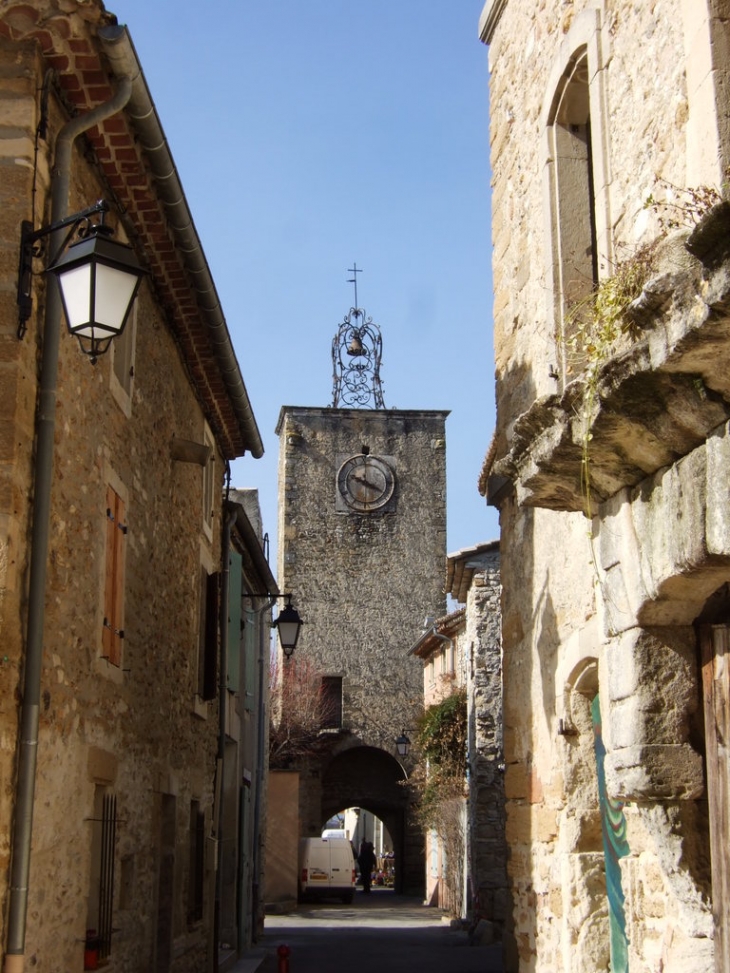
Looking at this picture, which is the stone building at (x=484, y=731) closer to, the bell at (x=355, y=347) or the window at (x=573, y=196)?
the window at (x=573, y=196)

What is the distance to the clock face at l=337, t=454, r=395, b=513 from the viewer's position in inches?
1446

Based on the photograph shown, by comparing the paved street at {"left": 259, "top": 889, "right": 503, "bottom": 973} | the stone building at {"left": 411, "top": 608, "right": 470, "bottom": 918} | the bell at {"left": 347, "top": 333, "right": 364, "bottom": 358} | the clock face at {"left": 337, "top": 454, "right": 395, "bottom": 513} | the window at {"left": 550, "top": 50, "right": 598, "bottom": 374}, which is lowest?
the paved street at {"left": 259, "top": 889, "right": 503, "bottom": 973}

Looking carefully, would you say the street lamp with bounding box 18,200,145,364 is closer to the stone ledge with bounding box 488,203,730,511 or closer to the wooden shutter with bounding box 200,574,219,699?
the stone ledge with bounding box 488,203,730,511

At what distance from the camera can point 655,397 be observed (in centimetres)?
432

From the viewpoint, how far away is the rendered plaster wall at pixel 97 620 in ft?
19.9

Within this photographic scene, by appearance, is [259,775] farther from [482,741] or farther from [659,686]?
[659,686]

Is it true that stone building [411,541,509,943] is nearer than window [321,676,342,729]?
Yes

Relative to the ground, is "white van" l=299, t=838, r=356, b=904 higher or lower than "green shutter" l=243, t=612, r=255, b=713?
lower

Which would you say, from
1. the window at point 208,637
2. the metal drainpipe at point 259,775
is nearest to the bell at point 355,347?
the metal drainpipe at point 259,775

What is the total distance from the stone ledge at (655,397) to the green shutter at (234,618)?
10096 millimetres

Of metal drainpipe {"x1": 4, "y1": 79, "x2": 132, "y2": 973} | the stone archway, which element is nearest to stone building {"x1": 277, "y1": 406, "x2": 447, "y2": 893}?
the stone archway

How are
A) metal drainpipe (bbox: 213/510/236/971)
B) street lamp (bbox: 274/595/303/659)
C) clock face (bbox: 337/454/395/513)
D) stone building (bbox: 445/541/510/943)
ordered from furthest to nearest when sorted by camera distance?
clock face (bbox: 337/454/395/513) → stone building (bbox: 445/541/510/943) → street lamp (bbox: 274/595/303/659) → metal drainpipe (bbox: 213/510/236/971)

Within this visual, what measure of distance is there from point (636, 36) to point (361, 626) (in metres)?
30.5

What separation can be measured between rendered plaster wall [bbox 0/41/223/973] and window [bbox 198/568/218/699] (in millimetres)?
193
